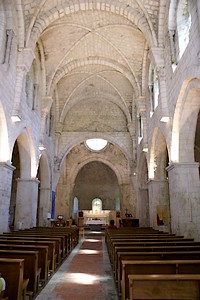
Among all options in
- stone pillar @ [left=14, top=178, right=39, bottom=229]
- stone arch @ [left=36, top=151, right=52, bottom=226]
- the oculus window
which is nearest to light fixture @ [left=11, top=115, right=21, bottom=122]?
stone pillar @ [left=14, top=178, right=39, bottom=229]

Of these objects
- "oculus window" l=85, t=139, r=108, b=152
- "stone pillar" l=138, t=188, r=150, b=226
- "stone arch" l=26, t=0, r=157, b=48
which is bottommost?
"stone pillar" l=138, t=188, r=150, b=226

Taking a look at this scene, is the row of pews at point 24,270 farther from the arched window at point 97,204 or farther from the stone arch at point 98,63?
the arched window at point 97,204

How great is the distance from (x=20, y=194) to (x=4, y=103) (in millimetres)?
5934

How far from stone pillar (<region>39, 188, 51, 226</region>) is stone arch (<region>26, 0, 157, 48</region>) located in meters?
10.6

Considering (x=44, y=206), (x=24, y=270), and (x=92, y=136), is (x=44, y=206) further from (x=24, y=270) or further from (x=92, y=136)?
(x=24, y=270)

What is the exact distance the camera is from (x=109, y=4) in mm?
11773

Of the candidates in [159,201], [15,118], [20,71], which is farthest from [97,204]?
[20,71]

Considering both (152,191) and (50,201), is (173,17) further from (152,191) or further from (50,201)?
(50,201)

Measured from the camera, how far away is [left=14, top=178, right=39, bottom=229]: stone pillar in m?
13.7

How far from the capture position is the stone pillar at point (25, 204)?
13656 mm

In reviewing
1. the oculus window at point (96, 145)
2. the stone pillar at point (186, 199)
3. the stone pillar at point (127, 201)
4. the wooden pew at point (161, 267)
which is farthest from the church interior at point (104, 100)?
the oculus window at point (96, 145)

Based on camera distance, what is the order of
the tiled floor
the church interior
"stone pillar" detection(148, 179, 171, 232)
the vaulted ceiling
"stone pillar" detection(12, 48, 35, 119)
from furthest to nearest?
"stone pillar" detection(148, 179, 171, 232)
the vaulted ceiling
"stone pillar" detection(12, 48, 35, 119)
the church interior
the tiled floor

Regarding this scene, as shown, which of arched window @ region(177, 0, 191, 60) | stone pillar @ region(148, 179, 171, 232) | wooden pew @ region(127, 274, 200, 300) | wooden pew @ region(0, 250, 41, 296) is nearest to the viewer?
wooden pew @ region(127, 274, 200, 300)

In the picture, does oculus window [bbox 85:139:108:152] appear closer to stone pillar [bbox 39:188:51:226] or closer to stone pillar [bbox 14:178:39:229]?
stone pillar [bbox 39:188:51:226]
